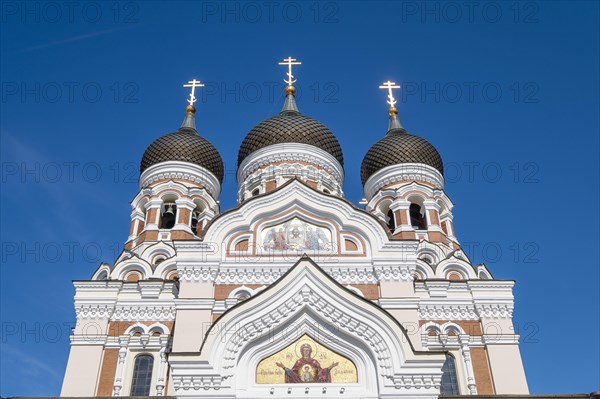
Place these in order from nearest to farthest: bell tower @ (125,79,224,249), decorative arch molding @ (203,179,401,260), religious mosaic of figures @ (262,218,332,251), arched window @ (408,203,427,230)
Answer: religious mosaic of figures @ (262,218,332,251) → decorative arch molding @ (203,179,401,260) → bell tower @ (125,79,224,249) → arched window @ (408,203,427,230)

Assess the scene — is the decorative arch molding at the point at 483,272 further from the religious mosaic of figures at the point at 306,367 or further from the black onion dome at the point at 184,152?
the black onion dome at the point at 184,152

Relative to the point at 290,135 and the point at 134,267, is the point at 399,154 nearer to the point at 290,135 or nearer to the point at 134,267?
the point at 290,135

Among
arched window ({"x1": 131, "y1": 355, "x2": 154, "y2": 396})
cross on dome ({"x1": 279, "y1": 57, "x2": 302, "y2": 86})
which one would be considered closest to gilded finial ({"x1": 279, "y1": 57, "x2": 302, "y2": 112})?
cross on dome ({"x1": 279, "y1": 57, "x2": 302, "y2": 86})

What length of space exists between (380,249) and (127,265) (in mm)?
7745

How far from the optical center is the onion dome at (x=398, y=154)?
21.2m

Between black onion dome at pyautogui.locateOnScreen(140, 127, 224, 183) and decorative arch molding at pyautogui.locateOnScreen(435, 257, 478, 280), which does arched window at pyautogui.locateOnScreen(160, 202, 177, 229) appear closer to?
black onion dome at pyautogui.locateOnScreen(140, 127, 224, 183)

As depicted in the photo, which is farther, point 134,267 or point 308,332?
point 134,267

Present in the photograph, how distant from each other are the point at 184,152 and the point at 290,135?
366 cm

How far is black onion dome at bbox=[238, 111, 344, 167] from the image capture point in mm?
20609

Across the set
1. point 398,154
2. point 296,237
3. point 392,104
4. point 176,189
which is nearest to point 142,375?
point 296,237

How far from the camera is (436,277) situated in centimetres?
1750

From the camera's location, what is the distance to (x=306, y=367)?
33.2 feet

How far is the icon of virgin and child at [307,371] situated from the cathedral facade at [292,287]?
2 centimetres

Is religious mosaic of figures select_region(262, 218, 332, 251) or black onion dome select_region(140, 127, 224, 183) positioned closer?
religious mosaic of figures select_region(262, 218, 332, 251)
